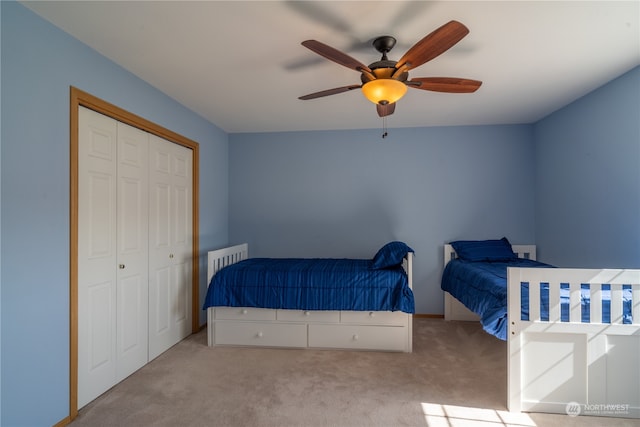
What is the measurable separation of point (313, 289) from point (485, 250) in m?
2.05

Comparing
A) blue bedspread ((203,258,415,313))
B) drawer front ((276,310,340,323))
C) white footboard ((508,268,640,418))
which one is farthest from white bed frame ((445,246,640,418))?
drawer front ((276,310,340,323))

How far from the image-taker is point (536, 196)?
3770 mm

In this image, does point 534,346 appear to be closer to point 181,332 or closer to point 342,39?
point 342,39

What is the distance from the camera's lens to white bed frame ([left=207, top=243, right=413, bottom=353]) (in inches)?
114

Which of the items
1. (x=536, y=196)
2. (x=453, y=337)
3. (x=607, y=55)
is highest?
(x=607, y=55)

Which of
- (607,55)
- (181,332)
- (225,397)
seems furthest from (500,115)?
(181,332)

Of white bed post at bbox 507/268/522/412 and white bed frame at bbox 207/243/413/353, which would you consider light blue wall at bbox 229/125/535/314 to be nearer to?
white bed frame at bbox 207/243/413/353

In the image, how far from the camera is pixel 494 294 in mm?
2367

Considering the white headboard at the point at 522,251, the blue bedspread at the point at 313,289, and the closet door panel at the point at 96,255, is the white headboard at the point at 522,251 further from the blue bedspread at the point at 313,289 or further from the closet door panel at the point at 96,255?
the closet door panel at the point at 96,255

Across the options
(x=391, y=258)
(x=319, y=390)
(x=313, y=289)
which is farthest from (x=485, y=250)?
(x=319, y=390)

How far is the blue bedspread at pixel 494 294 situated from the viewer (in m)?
2.03

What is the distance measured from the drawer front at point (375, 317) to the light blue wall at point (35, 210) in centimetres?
205

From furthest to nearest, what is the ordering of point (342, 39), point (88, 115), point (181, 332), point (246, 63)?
1. point (181, 332)
2. point (246, 63)
3. point (88, 115)
4. point (342, 39)

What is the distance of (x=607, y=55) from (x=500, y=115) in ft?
4.35
